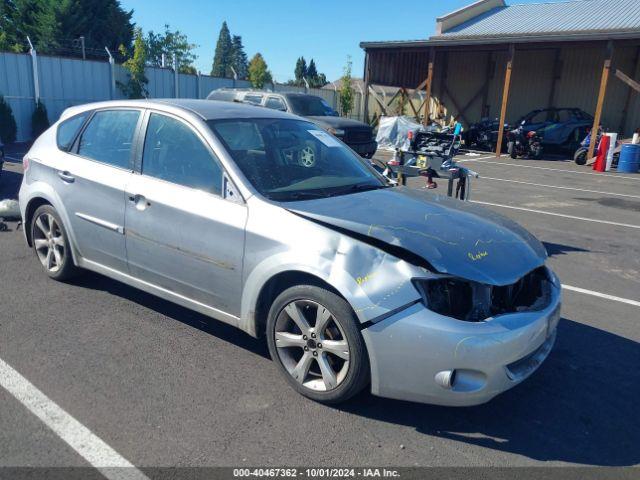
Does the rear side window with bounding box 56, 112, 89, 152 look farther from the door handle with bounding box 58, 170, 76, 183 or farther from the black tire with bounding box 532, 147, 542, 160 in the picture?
the black tire with bounding box 532, 147, 542, 160

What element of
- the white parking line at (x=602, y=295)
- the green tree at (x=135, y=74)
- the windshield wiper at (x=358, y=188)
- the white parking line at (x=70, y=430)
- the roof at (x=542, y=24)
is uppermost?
the roof at (x=542, y=24)

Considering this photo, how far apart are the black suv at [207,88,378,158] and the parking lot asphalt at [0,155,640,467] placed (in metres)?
9.50

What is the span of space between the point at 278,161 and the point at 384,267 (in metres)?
1.45

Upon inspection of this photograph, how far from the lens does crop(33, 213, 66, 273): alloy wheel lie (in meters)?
4.69

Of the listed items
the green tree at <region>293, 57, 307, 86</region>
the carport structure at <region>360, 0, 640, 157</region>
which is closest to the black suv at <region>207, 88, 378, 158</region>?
the carport structure at <region>360, 0, 640, 157</region>

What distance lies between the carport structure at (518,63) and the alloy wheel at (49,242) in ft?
58.6

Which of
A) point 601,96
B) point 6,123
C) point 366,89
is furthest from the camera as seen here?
point 366,89

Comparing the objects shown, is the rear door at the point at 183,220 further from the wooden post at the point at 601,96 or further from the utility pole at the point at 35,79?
the wooden post at the point at 601,96

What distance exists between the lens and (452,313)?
9.55 feet

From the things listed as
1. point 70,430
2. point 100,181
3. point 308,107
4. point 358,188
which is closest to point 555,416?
point 358,188

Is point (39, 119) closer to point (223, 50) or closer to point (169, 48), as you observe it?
point (169, 48)

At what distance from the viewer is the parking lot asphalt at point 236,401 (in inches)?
107

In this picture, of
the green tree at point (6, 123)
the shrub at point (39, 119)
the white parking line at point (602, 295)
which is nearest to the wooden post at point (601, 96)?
the white parking line at point (602, 295)

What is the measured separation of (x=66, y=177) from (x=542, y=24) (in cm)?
2529
